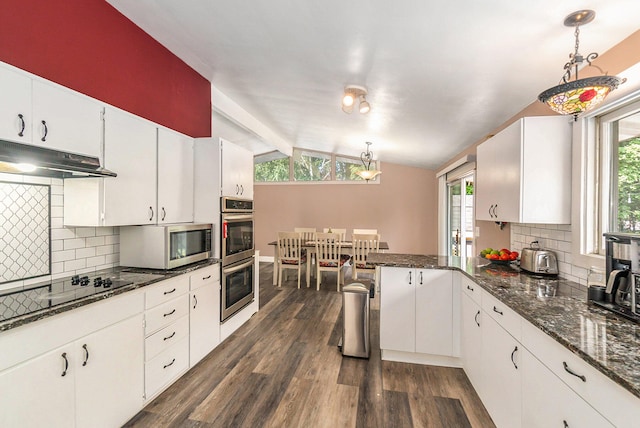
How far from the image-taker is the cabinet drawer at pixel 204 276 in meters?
2.53

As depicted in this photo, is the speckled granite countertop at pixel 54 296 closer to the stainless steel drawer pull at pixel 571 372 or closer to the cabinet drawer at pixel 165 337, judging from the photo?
the cabinet drawer at pixel 165 337

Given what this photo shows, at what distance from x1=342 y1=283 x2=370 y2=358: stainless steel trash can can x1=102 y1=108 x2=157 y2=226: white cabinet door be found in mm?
1907

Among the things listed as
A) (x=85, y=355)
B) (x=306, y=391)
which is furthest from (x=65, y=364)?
(x=306, y=391)

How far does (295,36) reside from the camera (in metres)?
2.19

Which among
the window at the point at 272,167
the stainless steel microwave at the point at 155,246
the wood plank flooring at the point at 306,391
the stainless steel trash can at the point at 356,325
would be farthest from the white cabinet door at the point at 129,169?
the window at the point at 272,167

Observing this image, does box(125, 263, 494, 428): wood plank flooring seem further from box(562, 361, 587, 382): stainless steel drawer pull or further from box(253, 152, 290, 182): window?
box(253, 152, 290, 182): window

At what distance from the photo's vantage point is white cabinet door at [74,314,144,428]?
1.58m

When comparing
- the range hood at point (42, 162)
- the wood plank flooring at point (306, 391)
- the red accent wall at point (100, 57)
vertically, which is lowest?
the wood plank flooring at point (306, 391)

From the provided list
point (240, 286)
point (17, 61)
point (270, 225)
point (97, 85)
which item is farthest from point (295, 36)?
point (270, 225)

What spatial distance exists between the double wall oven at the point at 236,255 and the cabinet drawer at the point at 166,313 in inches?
23.1

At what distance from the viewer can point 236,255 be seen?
3180 mm

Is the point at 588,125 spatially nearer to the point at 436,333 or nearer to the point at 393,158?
the point at 436,333

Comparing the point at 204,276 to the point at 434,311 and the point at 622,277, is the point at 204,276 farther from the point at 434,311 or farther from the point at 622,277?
the point at 622,277

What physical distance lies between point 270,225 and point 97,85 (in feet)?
18.9
